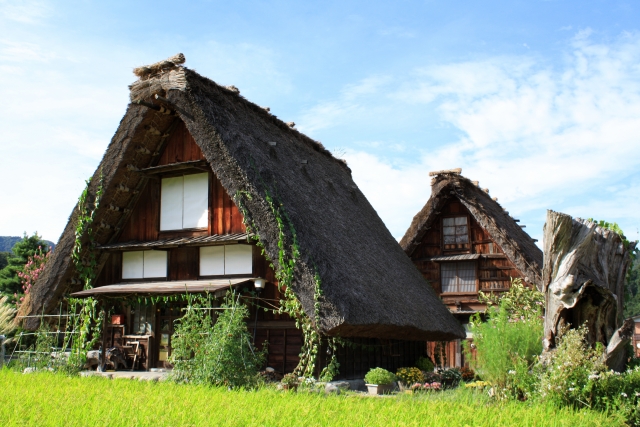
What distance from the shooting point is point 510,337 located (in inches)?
389

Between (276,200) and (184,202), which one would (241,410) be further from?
(184,202)

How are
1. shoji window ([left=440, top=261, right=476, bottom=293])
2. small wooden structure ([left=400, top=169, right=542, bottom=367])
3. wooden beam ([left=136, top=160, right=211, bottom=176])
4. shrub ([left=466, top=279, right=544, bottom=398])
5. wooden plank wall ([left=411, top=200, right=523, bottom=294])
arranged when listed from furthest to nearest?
shoji window ([left=440, top=261, right=476, bottom=293]) → wooden plank wall ([left=411, top=200, right=523, bottom=294]) → small wooden structure ([left=400, top=169, right=542, bottom=367]) → wooden beam ([left=136, top=160, right=211, bottom=176]) → shrub ([left=466, top=279, right=544, bottom=398])

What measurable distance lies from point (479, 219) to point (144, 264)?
1057 centimetres

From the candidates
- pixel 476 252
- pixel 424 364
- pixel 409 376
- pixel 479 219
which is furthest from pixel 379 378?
pixel 476 252

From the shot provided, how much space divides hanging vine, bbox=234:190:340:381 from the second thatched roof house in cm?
3

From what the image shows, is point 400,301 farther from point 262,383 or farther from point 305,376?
point 262,383

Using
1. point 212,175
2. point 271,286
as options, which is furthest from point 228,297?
point 212,175

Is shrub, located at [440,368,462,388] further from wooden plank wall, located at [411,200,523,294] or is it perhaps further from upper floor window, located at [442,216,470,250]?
upper floor window, located at [442,216,470,250]

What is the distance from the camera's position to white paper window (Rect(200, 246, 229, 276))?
14.0 metres

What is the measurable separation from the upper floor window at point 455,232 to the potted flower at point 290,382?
10.8m

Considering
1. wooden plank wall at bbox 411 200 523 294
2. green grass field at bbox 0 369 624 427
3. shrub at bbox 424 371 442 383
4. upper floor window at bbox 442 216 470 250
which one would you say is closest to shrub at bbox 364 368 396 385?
green grass field at bbox 0 369 624 427

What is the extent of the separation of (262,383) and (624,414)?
5907 mm

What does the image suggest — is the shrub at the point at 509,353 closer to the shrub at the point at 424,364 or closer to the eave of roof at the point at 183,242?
the eave of roof at the point at 183,242

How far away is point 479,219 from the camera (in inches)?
795
